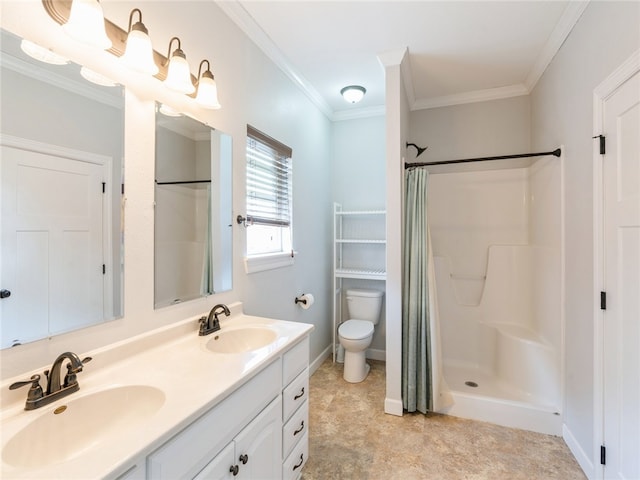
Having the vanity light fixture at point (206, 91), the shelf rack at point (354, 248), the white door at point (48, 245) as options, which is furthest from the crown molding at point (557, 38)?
the white door at point (48, 245)

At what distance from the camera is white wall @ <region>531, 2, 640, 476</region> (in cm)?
145

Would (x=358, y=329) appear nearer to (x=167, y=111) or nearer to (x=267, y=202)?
(x=267, y=202)

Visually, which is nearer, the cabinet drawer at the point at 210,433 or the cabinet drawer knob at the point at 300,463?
the cabinet drawer at the point at 210,433

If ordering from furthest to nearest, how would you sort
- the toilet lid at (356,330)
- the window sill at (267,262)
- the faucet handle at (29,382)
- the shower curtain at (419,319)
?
the toilet lid at (356,330), the shower curtain at (419,319), the window sill at (267,262), the faucet handle at (29,382)

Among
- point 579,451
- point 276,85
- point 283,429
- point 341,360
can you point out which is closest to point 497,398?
point 579,451

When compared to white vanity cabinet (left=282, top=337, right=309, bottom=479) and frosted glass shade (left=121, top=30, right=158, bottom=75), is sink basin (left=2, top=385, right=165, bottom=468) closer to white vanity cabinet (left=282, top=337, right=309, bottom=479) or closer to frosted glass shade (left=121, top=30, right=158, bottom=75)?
white vanity cabinet (left=282, top=337, right=309, bottom=479)

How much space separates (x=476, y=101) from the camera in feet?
9.23

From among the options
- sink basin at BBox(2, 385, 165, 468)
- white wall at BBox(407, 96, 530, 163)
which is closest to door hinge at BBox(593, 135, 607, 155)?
white wall at BBox(407, 96, 530, 163)

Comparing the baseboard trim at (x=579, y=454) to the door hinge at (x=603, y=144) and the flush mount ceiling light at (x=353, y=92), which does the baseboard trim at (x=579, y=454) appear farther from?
the flush mount ceiling light at (x=353, y=92)

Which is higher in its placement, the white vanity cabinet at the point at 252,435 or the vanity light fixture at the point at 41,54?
the vanity light fixture at the point at 41,54

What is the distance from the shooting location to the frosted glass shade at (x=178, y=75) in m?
1.25

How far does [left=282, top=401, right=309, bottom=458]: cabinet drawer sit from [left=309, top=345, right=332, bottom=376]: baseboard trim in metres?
1.12

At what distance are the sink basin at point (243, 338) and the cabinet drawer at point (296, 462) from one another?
0.54 meters

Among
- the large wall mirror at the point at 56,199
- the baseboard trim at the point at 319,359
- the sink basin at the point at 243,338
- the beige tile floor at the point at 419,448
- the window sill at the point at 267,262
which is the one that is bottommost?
the beige tile floor at the point at 419,448
